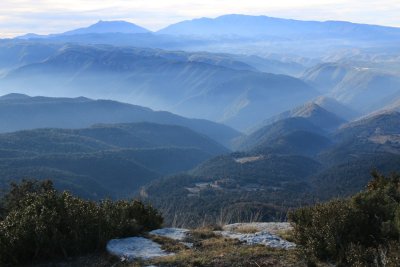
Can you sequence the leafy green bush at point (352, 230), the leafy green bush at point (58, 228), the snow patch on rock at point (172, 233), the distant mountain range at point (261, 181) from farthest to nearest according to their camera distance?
1. the distant mountain range at point (261, 181)
2. the snow patch on rock at point (172, 233)
3. the leafy green bush at point (58, 228)
4. the leafy green bush at point (352, 230)

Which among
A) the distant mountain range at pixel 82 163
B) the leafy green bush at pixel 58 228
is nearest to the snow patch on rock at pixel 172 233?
the leafy green bush at pixel 58 228

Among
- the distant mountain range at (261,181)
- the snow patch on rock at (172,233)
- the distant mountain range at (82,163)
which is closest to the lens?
the snow patch on rock at (172,233)

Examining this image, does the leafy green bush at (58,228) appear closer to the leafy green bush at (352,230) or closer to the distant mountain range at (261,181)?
the leafy green bush at (352,230)

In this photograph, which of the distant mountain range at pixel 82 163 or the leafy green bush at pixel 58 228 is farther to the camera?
the distant mountain range at pixel 82 163

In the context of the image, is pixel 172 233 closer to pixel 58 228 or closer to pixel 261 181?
pixel 58 228

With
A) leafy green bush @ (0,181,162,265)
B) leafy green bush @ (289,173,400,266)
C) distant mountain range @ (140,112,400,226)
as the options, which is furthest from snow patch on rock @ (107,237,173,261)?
distant mountain range @ (140,112,400,226)

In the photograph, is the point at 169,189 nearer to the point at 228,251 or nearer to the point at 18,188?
the point at 18,188

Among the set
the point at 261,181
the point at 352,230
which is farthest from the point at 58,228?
the point at 261,181
